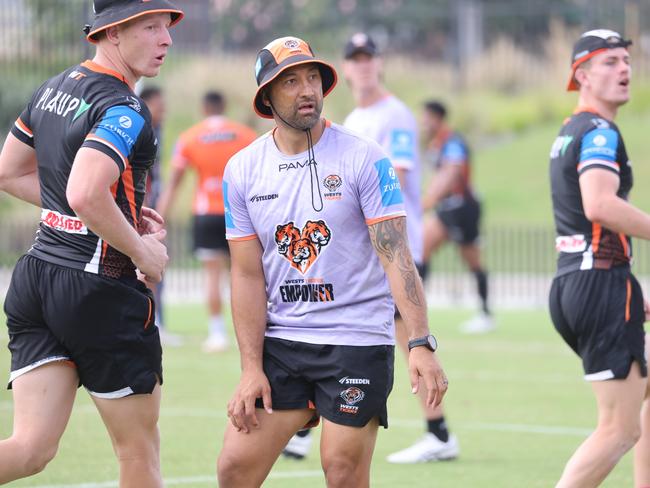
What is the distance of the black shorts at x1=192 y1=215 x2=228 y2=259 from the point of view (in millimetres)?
13820

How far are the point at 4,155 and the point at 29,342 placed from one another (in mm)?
927

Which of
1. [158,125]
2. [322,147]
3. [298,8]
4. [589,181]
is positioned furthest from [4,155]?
[298,8]

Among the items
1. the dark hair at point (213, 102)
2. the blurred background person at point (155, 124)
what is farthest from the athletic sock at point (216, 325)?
the dark hair at point (213, 102)

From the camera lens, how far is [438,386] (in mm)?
5090

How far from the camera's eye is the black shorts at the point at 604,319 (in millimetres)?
6008

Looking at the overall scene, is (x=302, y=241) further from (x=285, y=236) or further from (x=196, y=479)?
(x=196, y=479)

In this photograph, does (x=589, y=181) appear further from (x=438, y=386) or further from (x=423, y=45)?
(x=423, y=45)

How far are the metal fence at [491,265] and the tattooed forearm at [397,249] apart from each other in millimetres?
15088

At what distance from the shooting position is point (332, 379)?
17.5 ft

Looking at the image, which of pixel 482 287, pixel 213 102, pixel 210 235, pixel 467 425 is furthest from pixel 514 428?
pixel 482 287

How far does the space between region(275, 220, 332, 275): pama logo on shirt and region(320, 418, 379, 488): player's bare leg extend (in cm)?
70

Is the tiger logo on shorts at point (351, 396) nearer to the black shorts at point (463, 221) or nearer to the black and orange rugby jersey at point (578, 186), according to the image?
the black and orange rugby jersey at point (578, 186)

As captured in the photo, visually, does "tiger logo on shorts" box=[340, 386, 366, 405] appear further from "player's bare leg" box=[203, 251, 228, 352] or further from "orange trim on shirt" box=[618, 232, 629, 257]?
"player's bare leg" box=[203, 251, 228, 352]

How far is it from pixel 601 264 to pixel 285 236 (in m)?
1.73
